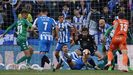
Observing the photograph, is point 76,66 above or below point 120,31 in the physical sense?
below

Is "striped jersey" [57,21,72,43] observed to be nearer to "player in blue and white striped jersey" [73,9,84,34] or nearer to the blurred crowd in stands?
"player in blue and white striped jersey" [73,9,84,34]

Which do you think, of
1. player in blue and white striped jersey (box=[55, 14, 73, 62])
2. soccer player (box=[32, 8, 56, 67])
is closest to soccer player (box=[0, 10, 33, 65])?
soccer player (box=[32, 8, 56, 67])

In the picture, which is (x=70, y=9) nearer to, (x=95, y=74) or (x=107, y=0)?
(x=107, y=0)

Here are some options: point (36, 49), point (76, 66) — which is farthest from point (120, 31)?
point (36, 49)

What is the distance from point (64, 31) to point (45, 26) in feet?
3.87

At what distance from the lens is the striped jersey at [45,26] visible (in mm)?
18859

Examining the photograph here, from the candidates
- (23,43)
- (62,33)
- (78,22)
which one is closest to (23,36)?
(23,43)

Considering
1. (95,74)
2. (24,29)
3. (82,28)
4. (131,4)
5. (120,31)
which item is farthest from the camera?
Answer: (131,4)

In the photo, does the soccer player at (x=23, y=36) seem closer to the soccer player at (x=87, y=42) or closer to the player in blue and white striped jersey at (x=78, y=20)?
the soccer player at (x=87, y=42)

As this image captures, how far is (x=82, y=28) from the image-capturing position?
19.9 metres

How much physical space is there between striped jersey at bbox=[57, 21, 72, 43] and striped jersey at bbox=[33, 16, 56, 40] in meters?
0.75

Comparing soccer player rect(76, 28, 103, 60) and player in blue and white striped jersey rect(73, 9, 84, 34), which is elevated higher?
player in blue and white striped jersey rect(73, 9, 84, 34)

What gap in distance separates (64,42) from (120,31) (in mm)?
2921

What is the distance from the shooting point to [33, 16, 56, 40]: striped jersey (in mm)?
18859
